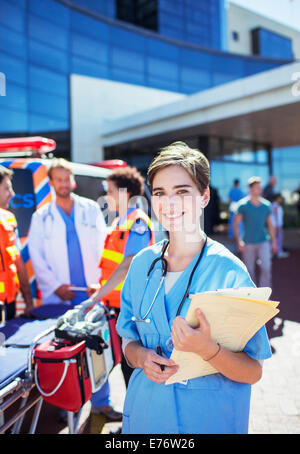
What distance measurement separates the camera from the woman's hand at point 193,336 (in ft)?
3.69

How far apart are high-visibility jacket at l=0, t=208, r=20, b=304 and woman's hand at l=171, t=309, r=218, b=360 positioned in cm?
186

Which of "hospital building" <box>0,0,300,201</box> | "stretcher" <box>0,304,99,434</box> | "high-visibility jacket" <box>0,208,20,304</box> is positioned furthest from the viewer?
"hospital building" <box>0,0,300,201</box>

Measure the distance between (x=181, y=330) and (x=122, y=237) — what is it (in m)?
1.50

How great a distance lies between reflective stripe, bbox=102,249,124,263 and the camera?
2650 mm

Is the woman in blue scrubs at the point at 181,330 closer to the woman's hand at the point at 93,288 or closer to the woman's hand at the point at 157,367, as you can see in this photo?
the woman's hand at the point at 157,367

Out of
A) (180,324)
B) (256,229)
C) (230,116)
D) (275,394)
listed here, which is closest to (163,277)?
(180,324)

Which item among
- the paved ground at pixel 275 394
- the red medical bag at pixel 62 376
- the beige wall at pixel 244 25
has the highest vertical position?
the beige wall at pixel 244 25

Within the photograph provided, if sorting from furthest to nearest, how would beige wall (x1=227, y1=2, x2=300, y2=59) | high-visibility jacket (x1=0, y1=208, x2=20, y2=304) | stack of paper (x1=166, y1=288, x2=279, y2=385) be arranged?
1. beige wall (x1=227, y1=2, x2=300, y2=59)
2. high-visibility jacket (x1=0, y1=208, x2=20, y2=304)
3. stack of paper (x1=166, y1=288, x2=279, y2=385)

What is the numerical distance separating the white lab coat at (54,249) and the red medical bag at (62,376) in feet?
3.78

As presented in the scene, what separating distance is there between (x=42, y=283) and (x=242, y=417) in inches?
92.3

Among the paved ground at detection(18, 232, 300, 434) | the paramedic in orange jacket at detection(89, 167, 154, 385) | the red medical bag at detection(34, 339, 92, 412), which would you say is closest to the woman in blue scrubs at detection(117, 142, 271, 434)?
the red medical bag at detection(34, 339, 92, 412)

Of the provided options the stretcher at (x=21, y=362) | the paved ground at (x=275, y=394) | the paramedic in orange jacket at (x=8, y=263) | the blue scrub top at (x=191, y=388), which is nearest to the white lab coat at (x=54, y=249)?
the paramedic in orange jacket at (x=8, y=263)

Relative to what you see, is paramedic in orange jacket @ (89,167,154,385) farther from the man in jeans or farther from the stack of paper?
the man in jeans

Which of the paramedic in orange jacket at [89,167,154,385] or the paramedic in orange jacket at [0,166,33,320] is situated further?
the paramedic in orange jacket at [0,166,33,320]
